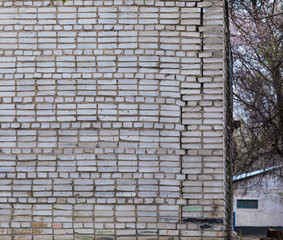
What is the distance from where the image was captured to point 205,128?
641 centimetres

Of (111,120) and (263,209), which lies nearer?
(111,120)

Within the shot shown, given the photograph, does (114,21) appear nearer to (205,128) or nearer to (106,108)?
(106,108)

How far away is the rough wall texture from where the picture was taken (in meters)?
6.33

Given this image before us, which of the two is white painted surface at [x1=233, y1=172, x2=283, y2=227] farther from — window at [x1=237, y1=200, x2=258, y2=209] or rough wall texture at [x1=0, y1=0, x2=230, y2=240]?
rough wall texture at [x1=0, y1=0, x2=230, y2=240]

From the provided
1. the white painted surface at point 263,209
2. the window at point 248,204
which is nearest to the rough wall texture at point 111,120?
the white painted surface at point 263,209

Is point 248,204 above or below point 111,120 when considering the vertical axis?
below

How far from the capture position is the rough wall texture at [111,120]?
6.33m

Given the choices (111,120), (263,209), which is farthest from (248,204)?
(111,120)

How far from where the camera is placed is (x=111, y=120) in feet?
21.0

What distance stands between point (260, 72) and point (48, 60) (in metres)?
11.4

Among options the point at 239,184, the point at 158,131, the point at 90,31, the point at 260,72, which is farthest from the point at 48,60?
the point at 239,184

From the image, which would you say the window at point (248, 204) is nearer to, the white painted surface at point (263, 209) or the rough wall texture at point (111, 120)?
the white painted surface at point (263, 209)

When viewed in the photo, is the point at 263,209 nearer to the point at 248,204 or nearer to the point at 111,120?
the point at 248,204

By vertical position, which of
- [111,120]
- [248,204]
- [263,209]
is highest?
[111,120]
